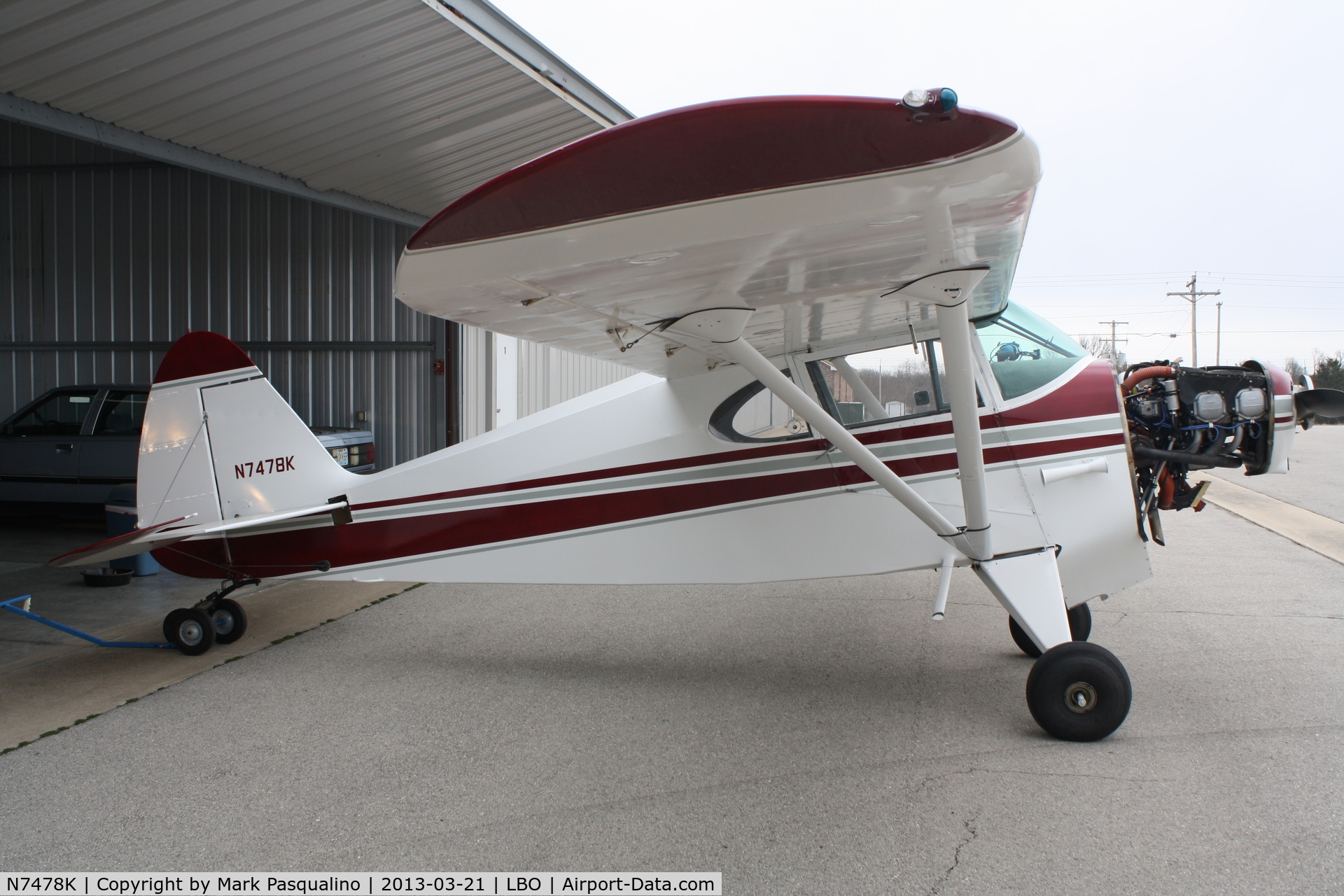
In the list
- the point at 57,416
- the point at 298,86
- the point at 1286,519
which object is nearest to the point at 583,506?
the point at 298,86

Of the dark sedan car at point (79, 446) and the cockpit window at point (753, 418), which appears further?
the dark sedan car at point (79, 446)

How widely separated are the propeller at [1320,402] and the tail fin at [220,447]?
5082 millimetres

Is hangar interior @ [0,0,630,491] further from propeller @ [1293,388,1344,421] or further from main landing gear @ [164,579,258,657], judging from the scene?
propeller @ [1293,388,1344,421]

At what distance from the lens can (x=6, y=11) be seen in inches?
171

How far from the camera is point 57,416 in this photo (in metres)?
9.21

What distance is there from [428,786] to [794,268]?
2433 mm

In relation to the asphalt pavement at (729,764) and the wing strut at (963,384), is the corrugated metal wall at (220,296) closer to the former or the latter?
the asphalt pavement at (729,764)

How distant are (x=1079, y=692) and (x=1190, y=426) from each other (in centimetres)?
140

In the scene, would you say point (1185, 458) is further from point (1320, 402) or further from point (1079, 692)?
point (1079, 692)

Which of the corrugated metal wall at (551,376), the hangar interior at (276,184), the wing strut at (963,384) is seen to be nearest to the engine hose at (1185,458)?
the wing strut at (963,384)

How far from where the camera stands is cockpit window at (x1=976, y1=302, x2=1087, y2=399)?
12.5 ft

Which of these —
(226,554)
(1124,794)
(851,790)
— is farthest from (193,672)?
A: (1124,794)

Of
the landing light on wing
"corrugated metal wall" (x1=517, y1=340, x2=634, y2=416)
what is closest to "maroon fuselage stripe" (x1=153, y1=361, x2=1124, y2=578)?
the landing light on wing

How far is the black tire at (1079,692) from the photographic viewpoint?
3.26 m
